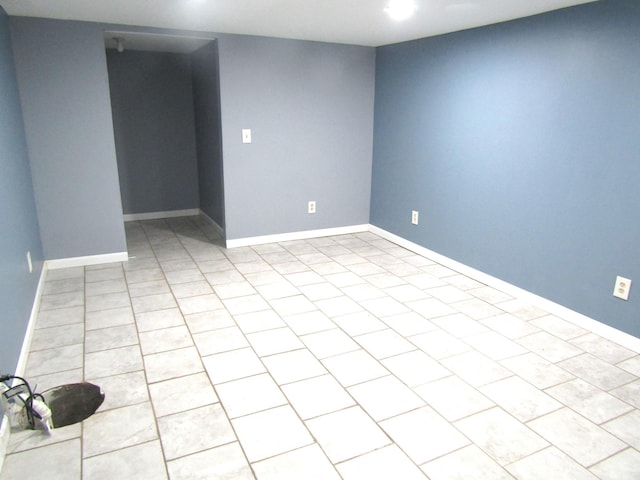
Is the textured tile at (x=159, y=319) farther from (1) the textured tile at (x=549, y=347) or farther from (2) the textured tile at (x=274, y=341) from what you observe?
(1) the textured tile at (x=549, y=347)

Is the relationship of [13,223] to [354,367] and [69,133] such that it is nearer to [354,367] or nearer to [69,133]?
[69,133]

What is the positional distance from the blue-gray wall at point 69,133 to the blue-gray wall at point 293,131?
3.45ft

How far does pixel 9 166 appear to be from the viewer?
106 inches

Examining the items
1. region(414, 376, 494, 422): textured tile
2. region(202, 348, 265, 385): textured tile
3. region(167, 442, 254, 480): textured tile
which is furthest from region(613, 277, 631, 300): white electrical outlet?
region(167, 442, 254, 480): textured tile

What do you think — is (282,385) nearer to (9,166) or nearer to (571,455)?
(571,455)

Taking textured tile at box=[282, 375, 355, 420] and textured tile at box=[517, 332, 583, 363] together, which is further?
textured tile at box=[517, 332, 583, 363]

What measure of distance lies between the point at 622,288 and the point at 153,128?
16.6 feet

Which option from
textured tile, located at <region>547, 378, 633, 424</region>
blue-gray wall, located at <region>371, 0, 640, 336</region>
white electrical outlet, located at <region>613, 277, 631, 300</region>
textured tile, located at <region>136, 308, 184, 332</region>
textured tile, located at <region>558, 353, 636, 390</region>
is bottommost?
textured tile, located at <region>547, 378, 633, 424</region>

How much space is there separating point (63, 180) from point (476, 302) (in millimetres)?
3531

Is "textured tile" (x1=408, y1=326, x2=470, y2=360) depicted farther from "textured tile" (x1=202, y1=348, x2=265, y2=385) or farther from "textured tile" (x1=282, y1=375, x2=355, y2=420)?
"textured tile" (x1=202, y1=348, x2=265, y2=385)

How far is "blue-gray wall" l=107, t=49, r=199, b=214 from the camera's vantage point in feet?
16.9

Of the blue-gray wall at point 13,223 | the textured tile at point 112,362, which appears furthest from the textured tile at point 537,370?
the blue-gray wall at point 13,223

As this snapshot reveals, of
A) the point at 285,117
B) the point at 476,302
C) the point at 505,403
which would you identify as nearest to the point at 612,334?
the point at 476,302

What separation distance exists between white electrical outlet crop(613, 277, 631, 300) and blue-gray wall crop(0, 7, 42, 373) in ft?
10.9
